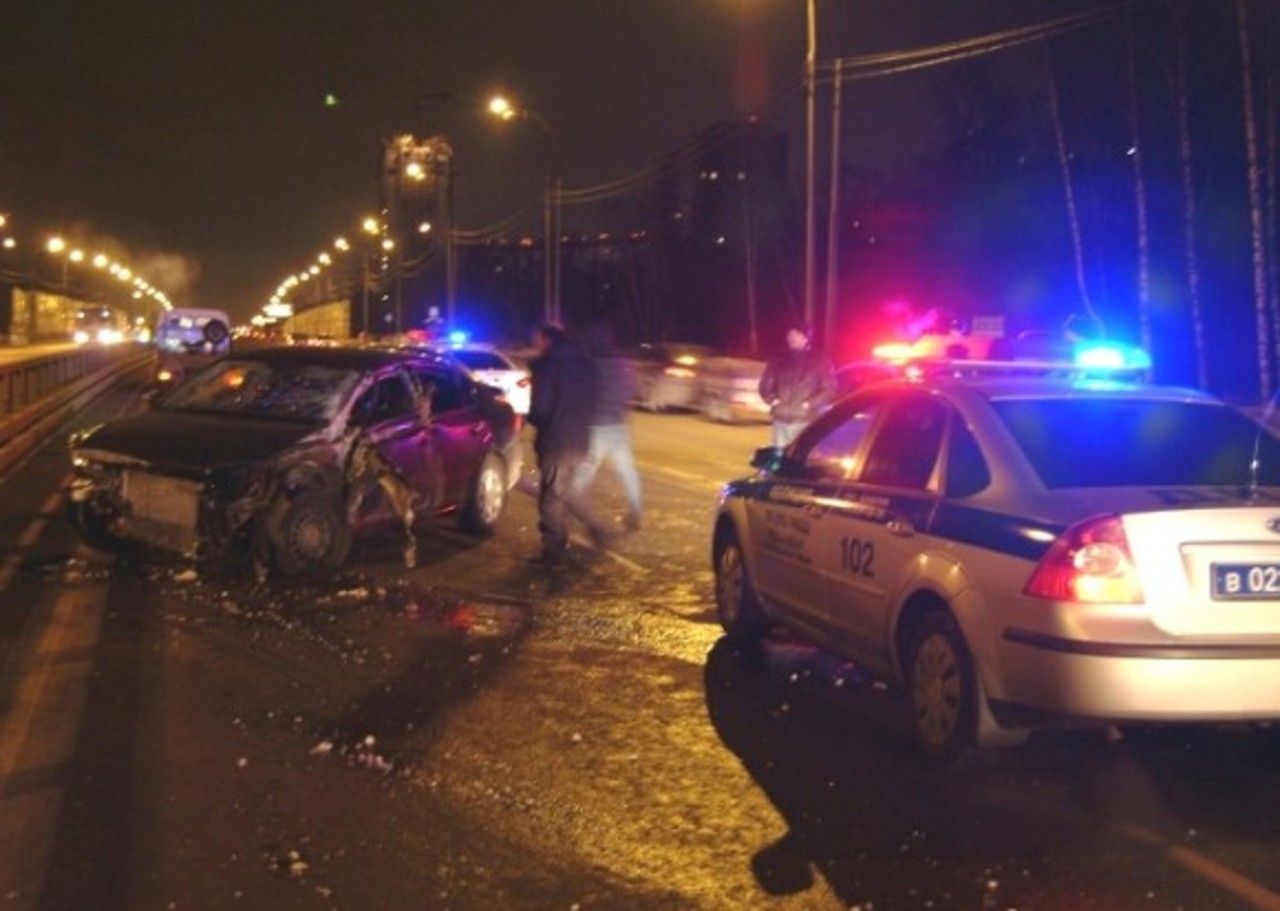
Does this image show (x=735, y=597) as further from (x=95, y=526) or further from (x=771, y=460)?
(x=95, y=526)

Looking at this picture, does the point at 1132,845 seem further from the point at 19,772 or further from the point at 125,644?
the point at 125,644

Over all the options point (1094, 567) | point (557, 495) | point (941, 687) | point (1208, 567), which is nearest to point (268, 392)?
point (557, 495)

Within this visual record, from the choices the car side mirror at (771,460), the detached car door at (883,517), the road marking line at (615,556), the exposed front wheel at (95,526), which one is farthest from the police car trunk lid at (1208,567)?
the exposed front wheel at (95,526)

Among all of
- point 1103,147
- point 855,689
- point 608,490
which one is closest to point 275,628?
point 855,689

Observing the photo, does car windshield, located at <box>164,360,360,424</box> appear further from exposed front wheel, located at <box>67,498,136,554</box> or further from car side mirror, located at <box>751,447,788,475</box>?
car side mirror, located at <box>751,447,788,475</box>

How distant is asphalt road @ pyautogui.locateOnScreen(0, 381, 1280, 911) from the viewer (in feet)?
15.9

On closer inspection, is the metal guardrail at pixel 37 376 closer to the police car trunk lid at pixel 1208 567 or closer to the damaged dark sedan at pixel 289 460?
the damaged dark sedan at pixel 289 460

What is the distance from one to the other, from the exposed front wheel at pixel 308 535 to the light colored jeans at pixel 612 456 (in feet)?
6.80

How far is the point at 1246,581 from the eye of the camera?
548 centimetres

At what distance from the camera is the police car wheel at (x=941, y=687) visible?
592 centimetres

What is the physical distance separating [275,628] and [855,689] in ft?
11.5

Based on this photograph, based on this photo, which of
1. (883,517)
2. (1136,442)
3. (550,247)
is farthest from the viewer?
(550,247)

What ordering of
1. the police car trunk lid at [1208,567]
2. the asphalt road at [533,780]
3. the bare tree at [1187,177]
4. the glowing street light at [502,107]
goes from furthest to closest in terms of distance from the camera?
the glowing street light at [502,107] → the bare tree at [1187,177] → the police car trunk lid at [1208,567] → the asphalt road at [533,780]

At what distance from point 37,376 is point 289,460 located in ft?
70.0
